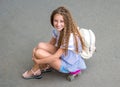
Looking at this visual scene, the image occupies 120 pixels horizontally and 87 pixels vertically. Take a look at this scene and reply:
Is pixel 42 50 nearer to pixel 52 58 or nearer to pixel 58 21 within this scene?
pixel 52 58

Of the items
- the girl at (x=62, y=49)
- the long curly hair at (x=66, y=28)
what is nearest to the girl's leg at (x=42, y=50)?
the girl at (x=62, y=49)

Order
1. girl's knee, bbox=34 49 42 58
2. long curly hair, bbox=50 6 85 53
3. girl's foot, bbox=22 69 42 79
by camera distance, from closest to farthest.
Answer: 1. long curly hair, bbox=50 6 85 53
2. girl's knee, bbox=34 49 42 58
3. girl's foot, bbox=22 69 42 79

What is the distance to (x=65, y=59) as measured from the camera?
5.63 feet

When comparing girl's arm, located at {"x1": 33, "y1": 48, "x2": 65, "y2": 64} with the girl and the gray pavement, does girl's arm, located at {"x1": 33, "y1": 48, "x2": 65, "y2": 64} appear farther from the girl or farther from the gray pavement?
the gray pavement

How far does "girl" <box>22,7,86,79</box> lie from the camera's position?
1.58m

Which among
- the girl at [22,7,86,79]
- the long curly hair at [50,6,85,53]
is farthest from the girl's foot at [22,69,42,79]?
the long curly hair at [50,6,85,53]

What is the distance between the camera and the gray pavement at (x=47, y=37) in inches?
70.4

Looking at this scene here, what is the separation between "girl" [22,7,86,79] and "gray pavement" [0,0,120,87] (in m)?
0.10

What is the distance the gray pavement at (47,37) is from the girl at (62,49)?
3.9 inches

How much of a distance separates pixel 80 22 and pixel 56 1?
45cm

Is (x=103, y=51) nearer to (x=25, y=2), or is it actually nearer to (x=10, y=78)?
(x=10, y=78)

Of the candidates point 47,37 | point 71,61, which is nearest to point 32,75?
point 71,61

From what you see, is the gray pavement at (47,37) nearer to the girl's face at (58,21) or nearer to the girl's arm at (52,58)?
the girl's arm at (52,58)

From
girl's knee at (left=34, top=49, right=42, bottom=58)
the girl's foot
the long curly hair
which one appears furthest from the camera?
the girl's foot
